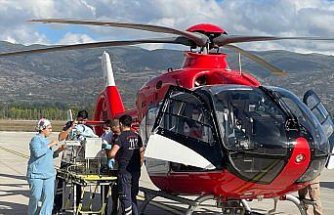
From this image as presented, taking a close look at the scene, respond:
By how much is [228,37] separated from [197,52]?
0.62 meters

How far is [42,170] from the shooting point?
29.2ft

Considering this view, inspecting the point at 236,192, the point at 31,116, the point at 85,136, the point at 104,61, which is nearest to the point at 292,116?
the point at 236,192

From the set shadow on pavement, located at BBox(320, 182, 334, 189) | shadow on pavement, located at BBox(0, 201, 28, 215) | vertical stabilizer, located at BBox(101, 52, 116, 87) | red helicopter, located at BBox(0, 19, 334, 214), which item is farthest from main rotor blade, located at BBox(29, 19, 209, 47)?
shadow on pavement, located at BBox(320, 182, 334, 189)

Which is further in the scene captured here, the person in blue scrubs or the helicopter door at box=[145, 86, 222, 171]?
the person in blue scrubs

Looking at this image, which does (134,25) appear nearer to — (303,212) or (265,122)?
(265,122)

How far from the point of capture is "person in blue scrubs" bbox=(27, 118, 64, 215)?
29.1 feet

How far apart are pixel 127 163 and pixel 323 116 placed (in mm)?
3306

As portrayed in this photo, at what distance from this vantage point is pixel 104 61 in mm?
17281

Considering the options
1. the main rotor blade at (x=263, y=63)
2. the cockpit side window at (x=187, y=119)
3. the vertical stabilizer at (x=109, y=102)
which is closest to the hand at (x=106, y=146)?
the cockpit side window at (x=187, y=119)

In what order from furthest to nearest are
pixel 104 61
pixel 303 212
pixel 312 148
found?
pixel 104 61 → pixel 303 212 → pixel 312 148

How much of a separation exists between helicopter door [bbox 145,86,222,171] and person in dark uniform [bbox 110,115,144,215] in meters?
0.54

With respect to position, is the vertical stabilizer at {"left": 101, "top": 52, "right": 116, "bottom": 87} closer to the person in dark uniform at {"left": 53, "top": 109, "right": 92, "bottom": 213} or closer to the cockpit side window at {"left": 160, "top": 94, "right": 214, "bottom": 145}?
the person in dark uniform at {"left": 53, "top": 109, "right": 92, "bottom": 213}

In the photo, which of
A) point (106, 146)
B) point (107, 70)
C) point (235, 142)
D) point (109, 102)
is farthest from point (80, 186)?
point (107, 70)

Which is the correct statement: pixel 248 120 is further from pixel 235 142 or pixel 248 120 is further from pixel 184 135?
pixel 184 135
